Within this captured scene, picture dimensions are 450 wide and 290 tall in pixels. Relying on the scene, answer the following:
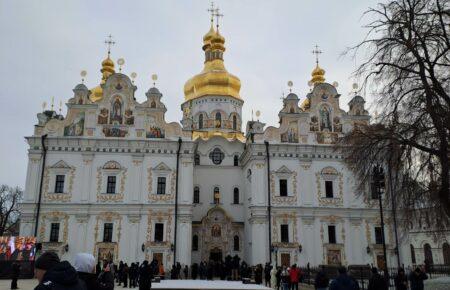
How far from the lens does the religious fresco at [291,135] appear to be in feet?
124

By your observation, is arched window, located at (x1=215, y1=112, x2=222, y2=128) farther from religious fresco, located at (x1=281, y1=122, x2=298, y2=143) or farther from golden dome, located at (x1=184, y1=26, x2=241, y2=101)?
religious fresco, located at (x1=281, y1=122, x2=298, y2=143)

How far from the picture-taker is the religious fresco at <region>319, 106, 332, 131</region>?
38.2 m

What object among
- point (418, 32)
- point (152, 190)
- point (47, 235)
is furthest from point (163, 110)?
point (418, 32)

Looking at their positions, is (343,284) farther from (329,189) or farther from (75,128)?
(75,128)

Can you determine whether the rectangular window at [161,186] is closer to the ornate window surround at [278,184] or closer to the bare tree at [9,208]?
the ornate window surround at [278,184]

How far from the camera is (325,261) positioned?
35.0m

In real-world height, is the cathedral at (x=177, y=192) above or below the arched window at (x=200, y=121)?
below

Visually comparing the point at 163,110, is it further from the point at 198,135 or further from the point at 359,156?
the point at 359,156

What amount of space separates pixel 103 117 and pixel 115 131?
1.53 meters

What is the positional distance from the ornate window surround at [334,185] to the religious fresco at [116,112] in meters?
16.7

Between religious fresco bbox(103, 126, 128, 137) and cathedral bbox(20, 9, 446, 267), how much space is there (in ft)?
0.26

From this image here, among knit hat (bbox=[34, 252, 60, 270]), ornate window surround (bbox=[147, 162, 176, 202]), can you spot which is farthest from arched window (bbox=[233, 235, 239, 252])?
knit hat (bbox=[34, 252, 60, 270])

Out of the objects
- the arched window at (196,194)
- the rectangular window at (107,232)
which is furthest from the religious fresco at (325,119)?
the rectangular window at (107,232)

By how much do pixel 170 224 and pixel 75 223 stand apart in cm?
708
